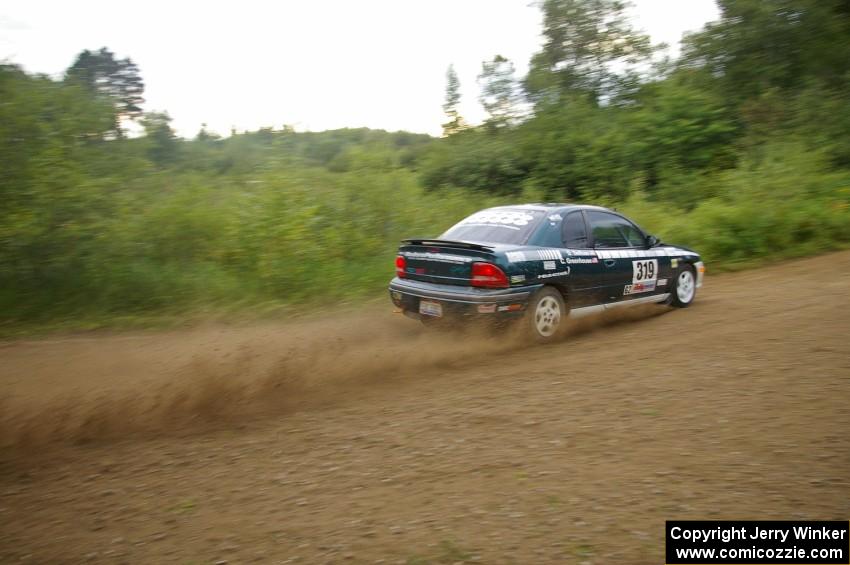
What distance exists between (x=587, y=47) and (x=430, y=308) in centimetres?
1922

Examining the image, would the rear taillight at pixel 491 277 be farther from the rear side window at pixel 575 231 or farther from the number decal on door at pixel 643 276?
the number decal on door at pixel 643 276

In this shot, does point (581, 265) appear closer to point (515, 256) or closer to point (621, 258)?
point (621, 258)

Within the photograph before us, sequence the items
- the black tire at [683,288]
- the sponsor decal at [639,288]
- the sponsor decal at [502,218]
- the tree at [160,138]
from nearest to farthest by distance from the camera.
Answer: the sponsor decal at [502,218], the sponsor decal at [639,288], the black tire at [683,288], the tree at [160,138]

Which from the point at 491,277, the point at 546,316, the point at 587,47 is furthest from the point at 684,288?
the point at 587,47

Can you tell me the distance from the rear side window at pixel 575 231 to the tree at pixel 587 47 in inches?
639

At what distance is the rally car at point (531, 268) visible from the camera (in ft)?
23.6

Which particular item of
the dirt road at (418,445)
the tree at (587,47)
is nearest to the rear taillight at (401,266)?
the dirt road at (418,445)

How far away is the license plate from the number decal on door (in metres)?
2.67

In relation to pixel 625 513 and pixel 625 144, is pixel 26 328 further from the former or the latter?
pixel 625 144

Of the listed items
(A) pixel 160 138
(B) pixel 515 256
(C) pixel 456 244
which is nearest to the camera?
(B) pixel 515 256

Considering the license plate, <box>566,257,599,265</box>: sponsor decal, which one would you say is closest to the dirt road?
the license plate

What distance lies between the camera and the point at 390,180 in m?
13.1

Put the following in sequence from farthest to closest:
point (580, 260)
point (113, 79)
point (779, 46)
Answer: point (779, 46)
point (113, 79)
point (580, 260)

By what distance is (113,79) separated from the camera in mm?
12297
